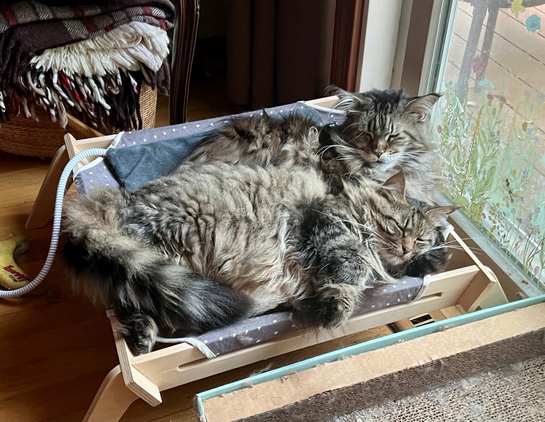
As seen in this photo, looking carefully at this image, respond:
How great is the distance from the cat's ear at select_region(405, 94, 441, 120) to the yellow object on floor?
1.27 metres

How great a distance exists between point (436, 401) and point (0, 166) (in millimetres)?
1875

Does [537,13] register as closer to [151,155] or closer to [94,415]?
[151,155]

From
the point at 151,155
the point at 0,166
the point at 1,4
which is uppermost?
the point at 1,4

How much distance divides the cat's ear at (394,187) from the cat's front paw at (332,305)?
0.27 metres

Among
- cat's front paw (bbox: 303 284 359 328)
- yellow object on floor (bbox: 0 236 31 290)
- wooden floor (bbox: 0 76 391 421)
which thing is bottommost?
wooden floor (bbox: 0 76 391 421)

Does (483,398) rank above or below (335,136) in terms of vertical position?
below

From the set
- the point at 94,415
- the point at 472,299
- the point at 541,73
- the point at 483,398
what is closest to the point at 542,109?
the point at 541,73

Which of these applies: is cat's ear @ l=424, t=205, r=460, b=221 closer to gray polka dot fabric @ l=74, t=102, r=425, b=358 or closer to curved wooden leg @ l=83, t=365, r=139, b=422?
gray polka dot fabric @ l=74, t=102, r=425, b=358

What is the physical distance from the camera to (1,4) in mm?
1725

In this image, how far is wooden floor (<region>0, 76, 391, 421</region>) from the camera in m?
1.41

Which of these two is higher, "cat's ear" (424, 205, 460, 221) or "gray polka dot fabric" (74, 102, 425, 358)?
"cat's ear" (424, 205, 460, 221)

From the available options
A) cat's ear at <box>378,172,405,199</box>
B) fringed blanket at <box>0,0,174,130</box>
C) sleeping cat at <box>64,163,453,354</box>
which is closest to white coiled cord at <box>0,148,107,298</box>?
sleeping cat at <box>64,163,453,354</box>

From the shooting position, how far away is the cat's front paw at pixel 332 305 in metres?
1.22

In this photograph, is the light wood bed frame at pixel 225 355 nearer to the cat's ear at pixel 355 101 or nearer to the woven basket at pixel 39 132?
the cat's ear at pixel 355 101
